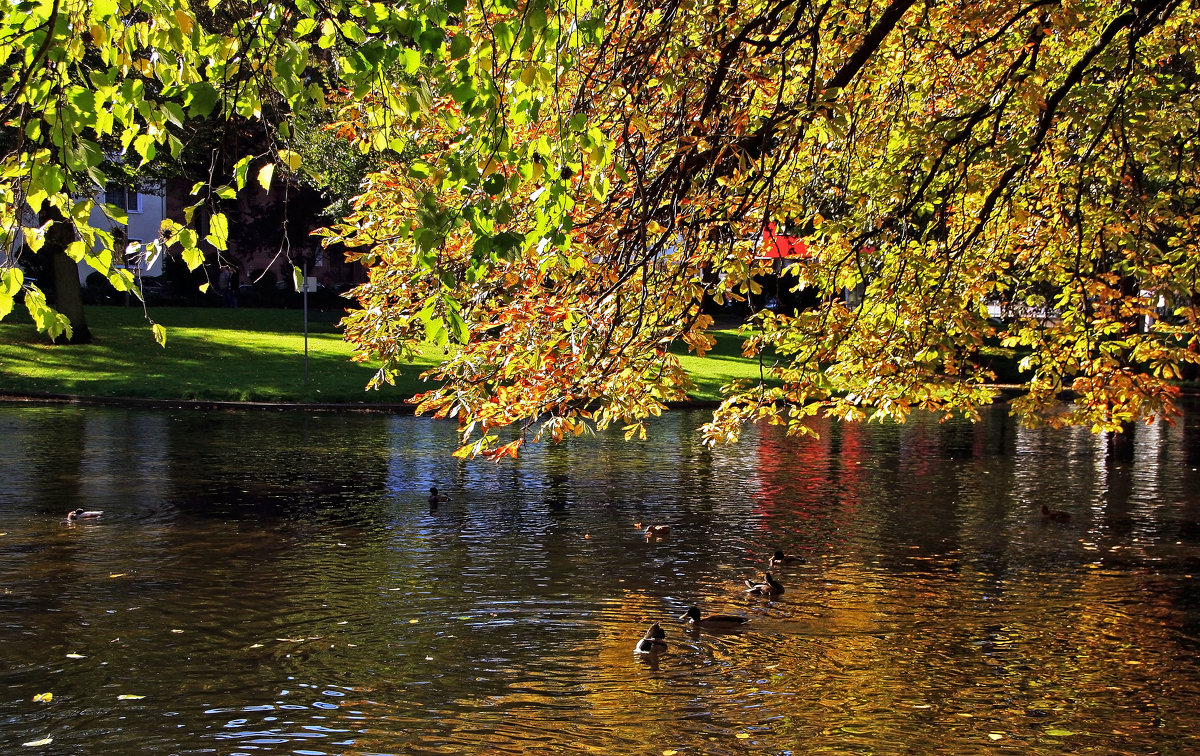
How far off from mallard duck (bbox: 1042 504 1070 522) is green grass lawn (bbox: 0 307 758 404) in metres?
15.7

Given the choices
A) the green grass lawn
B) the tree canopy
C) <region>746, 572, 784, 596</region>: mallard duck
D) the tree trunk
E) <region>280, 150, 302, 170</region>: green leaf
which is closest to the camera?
the tree canopy

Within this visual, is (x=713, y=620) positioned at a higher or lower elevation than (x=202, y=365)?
lower

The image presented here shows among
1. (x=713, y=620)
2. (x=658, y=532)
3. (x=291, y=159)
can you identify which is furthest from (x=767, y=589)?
(x=291, y=159)

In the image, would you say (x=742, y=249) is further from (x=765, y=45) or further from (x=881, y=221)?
(x=881, y=221)

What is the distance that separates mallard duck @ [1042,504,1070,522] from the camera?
13.7 m

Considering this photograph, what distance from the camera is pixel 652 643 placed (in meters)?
8.05

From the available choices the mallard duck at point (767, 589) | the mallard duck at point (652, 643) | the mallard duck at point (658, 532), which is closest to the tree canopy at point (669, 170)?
the mallard duck at point (767, 589)

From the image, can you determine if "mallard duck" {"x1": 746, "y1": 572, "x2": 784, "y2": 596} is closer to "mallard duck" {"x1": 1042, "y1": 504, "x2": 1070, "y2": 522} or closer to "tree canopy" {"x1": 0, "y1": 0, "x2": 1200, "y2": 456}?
"tree canopy" {"x1": 0, "y1": 0, "x2": 1200, "y2": 456}

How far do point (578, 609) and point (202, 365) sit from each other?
2434cm

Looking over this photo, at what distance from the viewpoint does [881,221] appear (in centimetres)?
1088

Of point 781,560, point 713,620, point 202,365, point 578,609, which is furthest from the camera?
point 202,365

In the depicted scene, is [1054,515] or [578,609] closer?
[578,609]

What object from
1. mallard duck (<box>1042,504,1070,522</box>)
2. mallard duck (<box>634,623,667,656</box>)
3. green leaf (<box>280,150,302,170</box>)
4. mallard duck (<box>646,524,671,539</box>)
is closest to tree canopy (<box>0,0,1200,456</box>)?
green leaf (<box>280,150,302,170</box>)

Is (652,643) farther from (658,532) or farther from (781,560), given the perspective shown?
(658,532)
